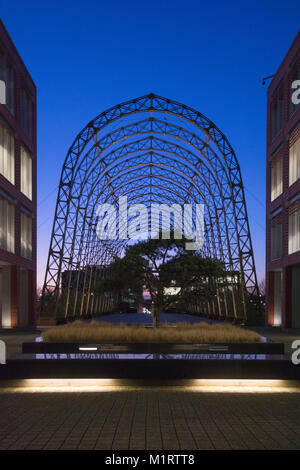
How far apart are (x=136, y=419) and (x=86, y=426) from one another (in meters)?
0.95

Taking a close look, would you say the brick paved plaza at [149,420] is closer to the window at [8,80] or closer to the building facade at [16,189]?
the building facade at [16,189]

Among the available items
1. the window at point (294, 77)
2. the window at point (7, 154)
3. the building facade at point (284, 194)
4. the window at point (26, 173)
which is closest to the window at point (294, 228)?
the building facade at point (284, 194)

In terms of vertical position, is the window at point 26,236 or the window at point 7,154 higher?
the window at point 7,154

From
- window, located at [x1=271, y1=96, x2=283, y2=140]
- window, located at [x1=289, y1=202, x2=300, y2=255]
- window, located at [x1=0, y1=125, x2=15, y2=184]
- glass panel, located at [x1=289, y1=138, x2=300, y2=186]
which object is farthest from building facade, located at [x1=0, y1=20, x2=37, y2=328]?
window, located at [x1=271, y1=96, x2=283, y2=140]

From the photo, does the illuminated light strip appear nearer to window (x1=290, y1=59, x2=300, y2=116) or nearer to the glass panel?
the glass panel

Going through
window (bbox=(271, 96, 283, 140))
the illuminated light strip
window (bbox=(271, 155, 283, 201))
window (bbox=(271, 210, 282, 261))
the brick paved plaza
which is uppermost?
window (bbox=(271, 96, 283, 140))

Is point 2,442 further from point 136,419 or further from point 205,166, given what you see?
point 205,166

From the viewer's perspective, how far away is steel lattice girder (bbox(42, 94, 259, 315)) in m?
40.6

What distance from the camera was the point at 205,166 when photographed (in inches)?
1934

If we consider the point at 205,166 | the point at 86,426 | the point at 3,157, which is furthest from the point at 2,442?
the point at 205,166

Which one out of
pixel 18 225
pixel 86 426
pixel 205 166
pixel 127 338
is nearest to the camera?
pixel 86 426

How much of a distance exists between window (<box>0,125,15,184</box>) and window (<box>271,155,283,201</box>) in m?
20.6

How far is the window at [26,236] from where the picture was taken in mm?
36641

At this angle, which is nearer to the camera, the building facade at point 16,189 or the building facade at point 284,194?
the building facade at point 16,189
